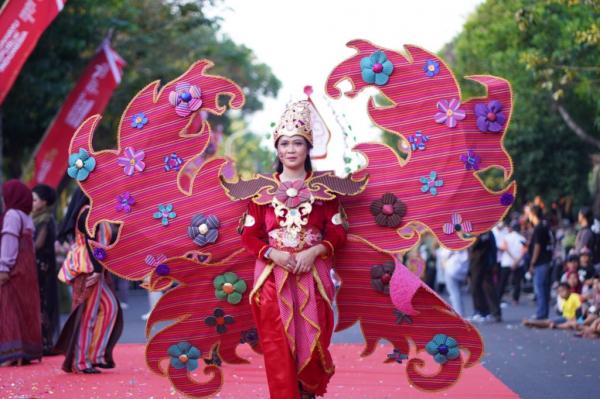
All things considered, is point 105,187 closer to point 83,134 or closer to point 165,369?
point 83,134

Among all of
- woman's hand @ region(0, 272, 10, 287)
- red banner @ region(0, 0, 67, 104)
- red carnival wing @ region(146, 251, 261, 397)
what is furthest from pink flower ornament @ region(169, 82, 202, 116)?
red banner @ region(0, 0, 67, 104)

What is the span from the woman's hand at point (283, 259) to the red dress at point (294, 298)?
2.1 inches

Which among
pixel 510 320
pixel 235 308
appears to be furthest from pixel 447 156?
pixel 510 320

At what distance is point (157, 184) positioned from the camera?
346 inches

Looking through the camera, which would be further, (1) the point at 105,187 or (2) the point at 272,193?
(1) the point at 105,187

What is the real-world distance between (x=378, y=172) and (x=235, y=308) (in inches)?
54.5

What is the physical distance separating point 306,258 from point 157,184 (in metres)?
1.37

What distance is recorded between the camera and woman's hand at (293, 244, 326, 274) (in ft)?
26.3

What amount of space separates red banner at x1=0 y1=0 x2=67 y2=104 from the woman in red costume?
10.0m

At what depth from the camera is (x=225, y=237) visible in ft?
28.5

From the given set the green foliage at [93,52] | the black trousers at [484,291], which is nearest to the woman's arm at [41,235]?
the black trousers at [484,291]

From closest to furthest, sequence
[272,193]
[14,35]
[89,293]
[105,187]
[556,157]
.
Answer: [272,193] → [105,187] → [89,293] → [14,35] → [556,157]

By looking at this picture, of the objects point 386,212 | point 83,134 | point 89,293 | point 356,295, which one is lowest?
point 89,293

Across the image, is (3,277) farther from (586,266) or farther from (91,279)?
(586,266)
